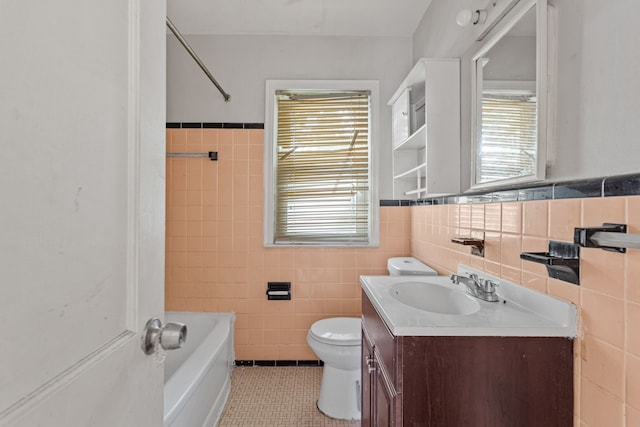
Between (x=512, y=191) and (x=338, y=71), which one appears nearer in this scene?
(x=512, y=191)

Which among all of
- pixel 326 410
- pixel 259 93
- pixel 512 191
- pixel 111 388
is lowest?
pixel 326 410

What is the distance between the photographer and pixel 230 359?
7.30 feet

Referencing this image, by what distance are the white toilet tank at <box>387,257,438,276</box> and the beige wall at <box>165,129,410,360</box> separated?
0.90ft

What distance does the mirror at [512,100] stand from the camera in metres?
1.01

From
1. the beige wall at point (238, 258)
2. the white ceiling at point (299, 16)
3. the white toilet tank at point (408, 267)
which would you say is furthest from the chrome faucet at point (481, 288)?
the white ceiling at point (299, 16)

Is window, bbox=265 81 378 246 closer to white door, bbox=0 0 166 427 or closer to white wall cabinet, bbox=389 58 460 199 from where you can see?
white wall cabinet, bbox=389 58 460 199

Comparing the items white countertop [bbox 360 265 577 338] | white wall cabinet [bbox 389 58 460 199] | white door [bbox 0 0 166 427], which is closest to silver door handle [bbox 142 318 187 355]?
white door [bbox 0 0 166 427]

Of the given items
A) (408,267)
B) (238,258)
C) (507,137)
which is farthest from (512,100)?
(238,258)

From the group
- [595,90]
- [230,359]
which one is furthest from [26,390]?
[230,359]

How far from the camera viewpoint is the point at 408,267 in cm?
199

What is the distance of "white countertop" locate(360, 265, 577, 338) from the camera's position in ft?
3.00

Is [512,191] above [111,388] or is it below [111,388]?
above

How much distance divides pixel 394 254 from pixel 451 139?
102 centimetres

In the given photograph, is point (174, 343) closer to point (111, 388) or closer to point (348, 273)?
point (111, 388)
